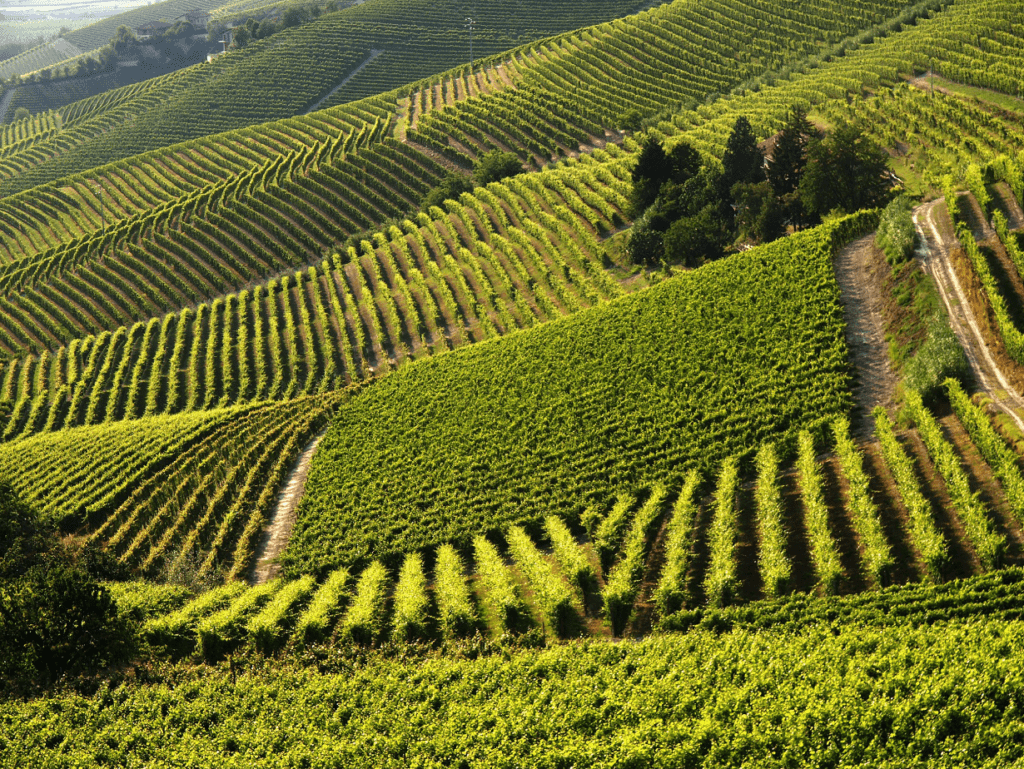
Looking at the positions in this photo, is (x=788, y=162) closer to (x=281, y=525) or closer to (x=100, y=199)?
(x=281, y=525)

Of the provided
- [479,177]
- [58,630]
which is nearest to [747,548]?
[58,630]

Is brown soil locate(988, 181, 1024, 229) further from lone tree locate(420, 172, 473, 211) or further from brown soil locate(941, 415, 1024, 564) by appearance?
lone tree locate(420, 172, 473, 211)

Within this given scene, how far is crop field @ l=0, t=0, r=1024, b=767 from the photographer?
23.4m

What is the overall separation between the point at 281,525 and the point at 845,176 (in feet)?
141

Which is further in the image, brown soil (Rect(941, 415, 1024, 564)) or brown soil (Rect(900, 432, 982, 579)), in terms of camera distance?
brown soil (Rect(941, 415, 1024, 564))

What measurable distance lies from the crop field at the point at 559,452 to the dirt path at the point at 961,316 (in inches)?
7.8

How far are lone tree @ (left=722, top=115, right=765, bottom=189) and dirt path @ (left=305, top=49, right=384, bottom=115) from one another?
105492 millimetres

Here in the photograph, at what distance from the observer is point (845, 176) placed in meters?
51.3

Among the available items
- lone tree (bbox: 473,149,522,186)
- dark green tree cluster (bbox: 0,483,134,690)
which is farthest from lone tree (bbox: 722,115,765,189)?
dark green tree cluster (bbox: 0,483,134,690)

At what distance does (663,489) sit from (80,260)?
79690 millimetres

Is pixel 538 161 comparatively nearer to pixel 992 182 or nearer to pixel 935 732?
pixel 992 182

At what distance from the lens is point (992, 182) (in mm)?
43906

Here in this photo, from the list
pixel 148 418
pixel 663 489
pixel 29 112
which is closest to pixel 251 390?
pixel 148 418

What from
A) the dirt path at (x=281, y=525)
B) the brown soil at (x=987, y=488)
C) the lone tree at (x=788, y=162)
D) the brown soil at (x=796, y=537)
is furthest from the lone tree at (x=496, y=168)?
Answer: the brown soil at (x=987, y=488)
